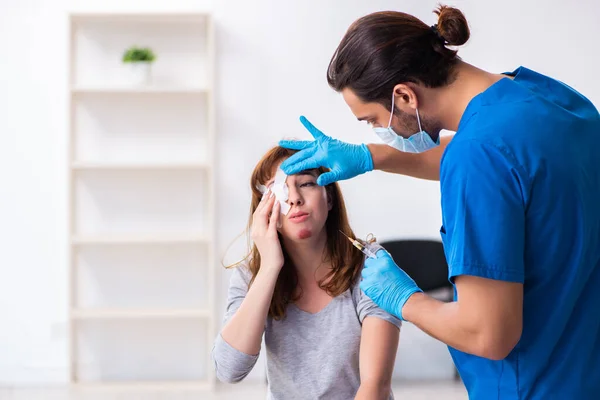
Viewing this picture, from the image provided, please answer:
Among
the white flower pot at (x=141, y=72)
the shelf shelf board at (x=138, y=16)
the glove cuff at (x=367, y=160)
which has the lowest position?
the glove cuff at (x=367, y=160)

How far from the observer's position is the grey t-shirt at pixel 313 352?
1.49m

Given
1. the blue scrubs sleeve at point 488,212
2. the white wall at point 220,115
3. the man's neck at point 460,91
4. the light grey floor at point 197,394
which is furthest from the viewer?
the white wall at point 220,115

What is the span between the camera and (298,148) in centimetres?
166

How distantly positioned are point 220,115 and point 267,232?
7.10 ft

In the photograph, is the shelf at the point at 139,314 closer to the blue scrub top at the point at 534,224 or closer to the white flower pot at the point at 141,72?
the white flower pot at the point at 141,72

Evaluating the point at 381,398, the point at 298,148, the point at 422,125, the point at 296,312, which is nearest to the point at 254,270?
the point at 296,312

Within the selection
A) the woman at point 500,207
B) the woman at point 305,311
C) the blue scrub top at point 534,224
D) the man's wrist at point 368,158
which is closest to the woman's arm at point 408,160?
the man's wrist at point 368,158

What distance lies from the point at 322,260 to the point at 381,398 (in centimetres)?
36

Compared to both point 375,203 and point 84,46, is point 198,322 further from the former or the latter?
point 84,46

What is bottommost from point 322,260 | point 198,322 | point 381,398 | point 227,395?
point 227,395

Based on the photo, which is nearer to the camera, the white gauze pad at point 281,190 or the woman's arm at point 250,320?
the woman's arm at point 250,320

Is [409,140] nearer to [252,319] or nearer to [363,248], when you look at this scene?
[363,248]

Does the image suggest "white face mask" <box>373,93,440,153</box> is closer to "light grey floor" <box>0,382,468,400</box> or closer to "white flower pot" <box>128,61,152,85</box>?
"light grey floor" <box>0,382,468,400</box>

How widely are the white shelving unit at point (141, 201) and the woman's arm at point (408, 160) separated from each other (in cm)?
203
